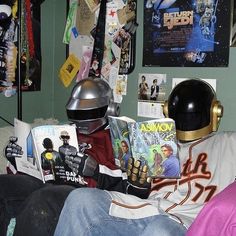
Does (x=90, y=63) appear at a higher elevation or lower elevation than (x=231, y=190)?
higher

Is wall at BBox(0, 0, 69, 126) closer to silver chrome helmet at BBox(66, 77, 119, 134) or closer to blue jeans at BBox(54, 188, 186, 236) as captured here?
silver chrome helmet at BBox(66, 77, 119, 134)

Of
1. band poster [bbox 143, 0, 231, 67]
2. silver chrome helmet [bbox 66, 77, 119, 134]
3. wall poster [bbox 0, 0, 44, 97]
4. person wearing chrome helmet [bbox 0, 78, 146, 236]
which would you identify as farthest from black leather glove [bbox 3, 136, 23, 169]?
band poster [bbox 143, 0, 231, 67]

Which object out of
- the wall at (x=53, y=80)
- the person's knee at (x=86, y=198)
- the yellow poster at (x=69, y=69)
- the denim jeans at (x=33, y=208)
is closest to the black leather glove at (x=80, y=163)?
the denim jeans at (x=33, y=208)

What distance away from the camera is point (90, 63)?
199cm

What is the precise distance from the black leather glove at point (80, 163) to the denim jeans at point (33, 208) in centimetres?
10

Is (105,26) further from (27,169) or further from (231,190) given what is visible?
(231,190)

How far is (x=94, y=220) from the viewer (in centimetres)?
102

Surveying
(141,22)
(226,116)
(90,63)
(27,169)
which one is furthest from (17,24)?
(226,116)

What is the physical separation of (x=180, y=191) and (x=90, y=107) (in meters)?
0.46

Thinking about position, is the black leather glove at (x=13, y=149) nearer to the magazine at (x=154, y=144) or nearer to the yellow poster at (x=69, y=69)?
the magazine at (x=154, y=144)

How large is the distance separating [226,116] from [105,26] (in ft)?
2.49

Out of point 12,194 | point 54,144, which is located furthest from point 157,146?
point 12,194

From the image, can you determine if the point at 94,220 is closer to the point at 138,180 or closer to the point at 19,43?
the point at 138,180

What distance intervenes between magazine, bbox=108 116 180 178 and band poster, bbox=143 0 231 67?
55 cm
